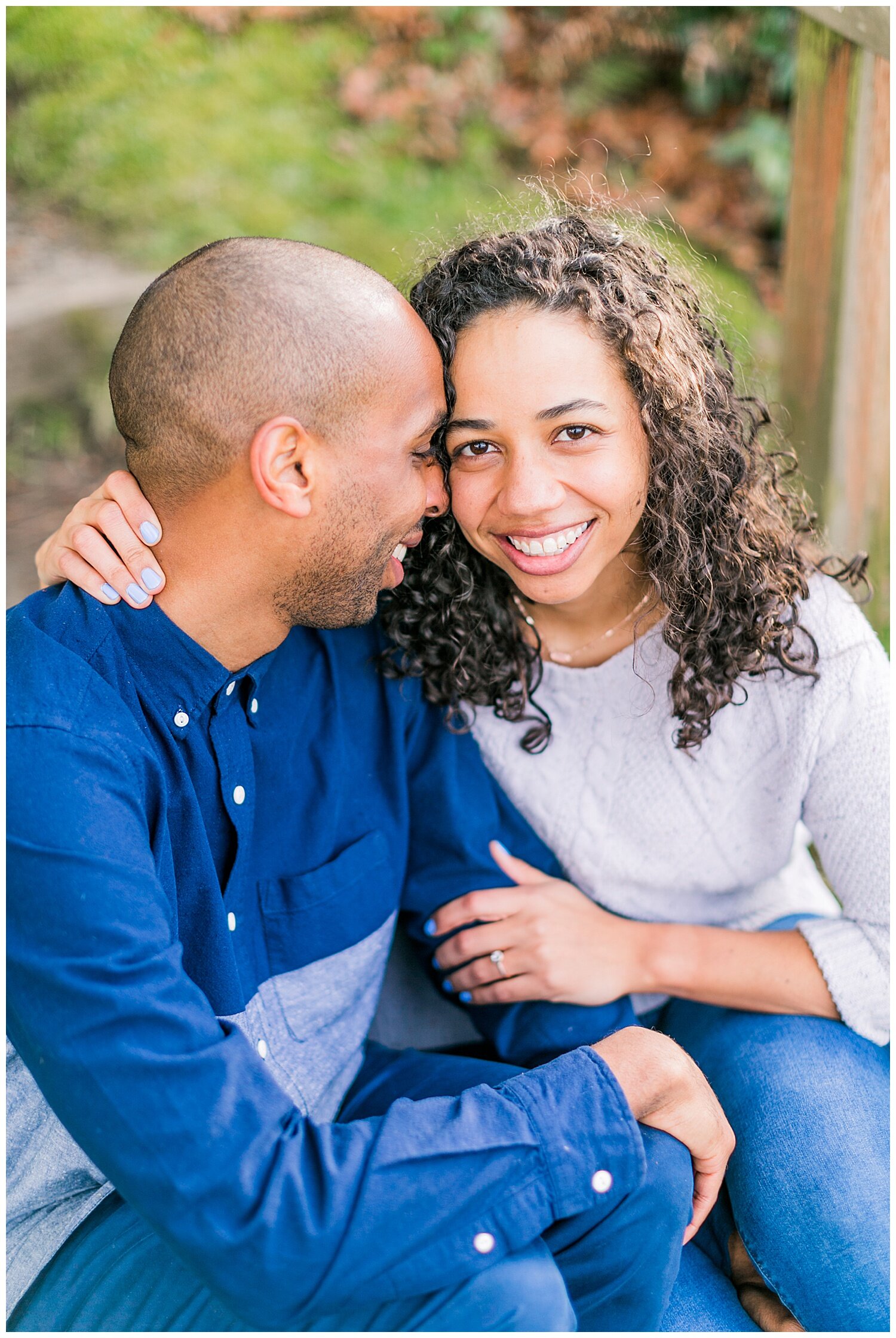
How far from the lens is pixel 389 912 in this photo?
6.81 feet

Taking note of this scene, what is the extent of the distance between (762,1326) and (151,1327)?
0.94m

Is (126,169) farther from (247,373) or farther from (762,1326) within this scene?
(762,1326)

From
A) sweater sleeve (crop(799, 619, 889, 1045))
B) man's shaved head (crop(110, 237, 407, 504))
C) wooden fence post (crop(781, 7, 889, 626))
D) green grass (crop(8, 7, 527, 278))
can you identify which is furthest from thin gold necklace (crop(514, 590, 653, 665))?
green grass (crop(8, 7, 527, 278))

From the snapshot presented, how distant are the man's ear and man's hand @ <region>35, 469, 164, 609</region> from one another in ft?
0.59

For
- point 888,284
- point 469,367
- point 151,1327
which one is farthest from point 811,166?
point 151,1327

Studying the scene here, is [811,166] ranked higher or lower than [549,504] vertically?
higher

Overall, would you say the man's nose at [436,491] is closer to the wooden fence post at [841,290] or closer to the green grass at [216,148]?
the wooden fence post at [841,290]

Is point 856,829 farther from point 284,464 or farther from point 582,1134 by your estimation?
point 284,464

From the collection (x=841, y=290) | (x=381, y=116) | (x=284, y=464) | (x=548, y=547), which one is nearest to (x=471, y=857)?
(x=548, y=547)

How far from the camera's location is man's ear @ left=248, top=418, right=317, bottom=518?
64.2 inches

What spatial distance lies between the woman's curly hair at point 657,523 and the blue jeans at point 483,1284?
776 millimetres

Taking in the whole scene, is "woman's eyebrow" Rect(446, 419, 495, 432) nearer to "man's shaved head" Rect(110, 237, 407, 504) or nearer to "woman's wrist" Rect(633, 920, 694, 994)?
"man's shaved head" Rect(110, 237, 407, 504)

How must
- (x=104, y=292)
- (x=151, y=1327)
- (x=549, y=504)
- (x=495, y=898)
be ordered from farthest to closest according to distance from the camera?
(x=104, y=292), (x=495, y=898), (x=549, y=504), (x=151, y=1327)

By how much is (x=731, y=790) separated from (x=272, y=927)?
84cm
